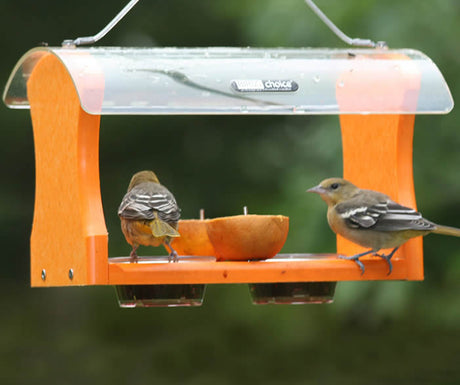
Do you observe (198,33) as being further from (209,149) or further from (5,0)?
(5,0)

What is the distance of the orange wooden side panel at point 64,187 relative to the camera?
4945 mm

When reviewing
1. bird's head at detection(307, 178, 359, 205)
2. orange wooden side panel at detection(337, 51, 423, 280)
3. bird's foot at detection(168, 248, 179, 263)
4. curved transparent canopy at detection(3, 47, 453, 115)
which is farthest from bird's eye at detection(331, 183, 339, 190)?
bird's foot at detection(168, 248, 179, 263)

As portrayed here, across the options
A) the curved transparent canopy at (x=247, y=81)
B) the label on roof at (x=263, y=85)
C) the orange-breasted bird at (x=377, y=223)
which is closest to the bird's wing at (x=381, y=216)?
the orange-breasted bird at (x=377, y=223)

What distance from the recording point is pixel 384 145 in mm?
5840

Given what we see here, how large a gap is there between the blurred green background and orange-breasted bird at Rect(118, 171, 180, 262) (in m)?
2.79

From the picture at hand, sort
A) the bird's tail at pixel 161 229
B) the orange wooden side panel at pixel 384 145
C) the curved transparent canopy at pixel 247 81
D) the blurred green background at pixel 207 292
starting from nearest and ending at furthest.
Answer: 1. the curved transparent canopy at pixel 247 81
2. the bird's tail at pixel 161 229
3. the orange wooden side panel at pixel 384 145
4. the blurred green background at pixel 207 292

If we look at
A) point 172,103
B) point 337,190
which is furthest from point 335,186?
point 172,103

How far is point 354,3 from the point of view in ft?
26.1

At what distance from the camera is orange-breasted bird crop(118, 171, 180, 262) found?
205 inches

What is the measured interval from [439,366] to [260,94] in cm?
529

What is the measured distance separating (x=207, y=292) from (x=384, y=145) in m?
4.35

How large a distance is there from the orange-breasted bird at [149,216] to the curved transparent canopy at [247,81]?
21.7 inches

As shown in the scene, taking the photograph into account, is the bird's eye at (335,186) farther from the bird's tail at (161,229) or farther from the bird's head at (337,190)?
the bird's tail at (161,229)

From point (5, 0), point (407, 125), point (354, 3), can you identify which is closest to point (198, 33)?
point (5, 0)
